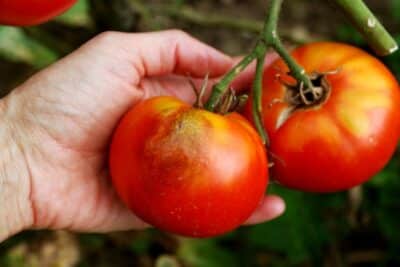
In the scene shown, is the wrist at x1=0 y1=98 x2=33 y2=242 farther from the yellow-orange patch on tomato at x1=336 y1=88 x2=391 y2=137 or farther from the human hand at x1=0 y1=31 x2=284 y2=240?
the yellow-orange patch on tomato at x1=336 y1=88 x2=391 y2=137

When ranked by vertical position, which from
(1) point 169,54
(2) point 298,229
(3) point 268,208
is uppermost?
(1) point 169,54

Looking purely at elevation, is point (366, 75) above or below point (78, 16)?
above

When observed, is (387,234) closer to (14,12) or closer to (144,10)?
(144,10)

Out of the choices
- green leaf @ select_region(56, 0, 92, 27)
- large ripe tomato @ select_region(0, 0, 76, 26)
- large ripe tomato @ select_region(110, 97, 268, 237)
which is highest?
large ripe tomato @ select_region(0, 0, 76, 26)

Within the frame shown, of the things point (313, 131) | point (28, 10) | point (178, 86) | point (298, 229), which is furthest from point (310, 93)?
point (298, 229)

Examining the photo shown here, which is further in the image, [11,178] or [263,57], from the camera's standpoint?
[11,178]

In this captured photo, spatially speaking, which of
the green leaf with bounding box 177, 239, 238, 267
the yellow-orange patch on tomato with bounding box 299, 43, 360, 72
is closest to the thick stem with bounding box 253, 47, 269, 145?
the yellow-orange patch on tomato with bounding box 299, 43, 360, 72

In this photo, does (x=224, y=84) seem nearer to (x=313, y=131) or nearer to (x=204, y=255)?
(x=313, y=131)
